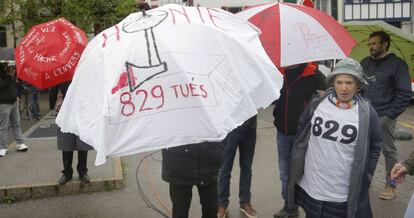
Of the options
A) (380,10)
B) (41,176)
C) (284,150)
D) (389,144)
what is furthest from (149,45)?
(380,10)

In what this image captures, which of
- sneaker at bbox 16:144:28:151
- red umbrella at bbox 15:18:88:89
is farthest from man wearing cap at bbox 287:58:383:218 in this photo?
sneaker at bbox 16:144:28:151

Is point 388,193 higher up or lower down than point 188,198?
lower down

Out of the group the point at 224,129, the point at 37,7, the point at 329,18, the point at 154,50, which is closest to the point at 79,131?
the point at 154,50

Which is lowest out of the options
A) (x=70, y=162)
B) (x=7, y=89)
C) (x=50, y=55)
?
(x=70, y=162)

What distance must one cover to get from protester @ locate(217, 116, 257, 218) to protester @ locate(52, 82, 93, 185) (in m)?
1.68

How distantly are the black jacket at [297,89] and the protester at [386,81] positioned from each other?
854 mm

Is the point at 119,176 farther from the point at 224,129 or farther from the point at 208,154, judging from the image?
the point at 224,129

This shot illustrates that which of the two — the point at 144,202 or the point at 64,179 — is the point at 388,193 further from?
the point at 64,179

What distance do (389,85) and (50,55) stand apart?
141 inches

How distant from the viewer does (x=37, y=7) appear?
18.8 meters

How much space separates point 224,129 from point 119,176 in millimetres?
3914

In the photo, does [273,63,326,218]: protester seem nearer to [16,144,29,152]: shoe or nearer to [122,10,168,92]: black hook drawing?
[122,10,168,92]: black hook drawing

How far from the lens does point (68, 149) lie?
538cm

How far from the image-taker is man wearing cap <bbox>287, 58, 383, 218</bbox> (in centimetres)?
314
